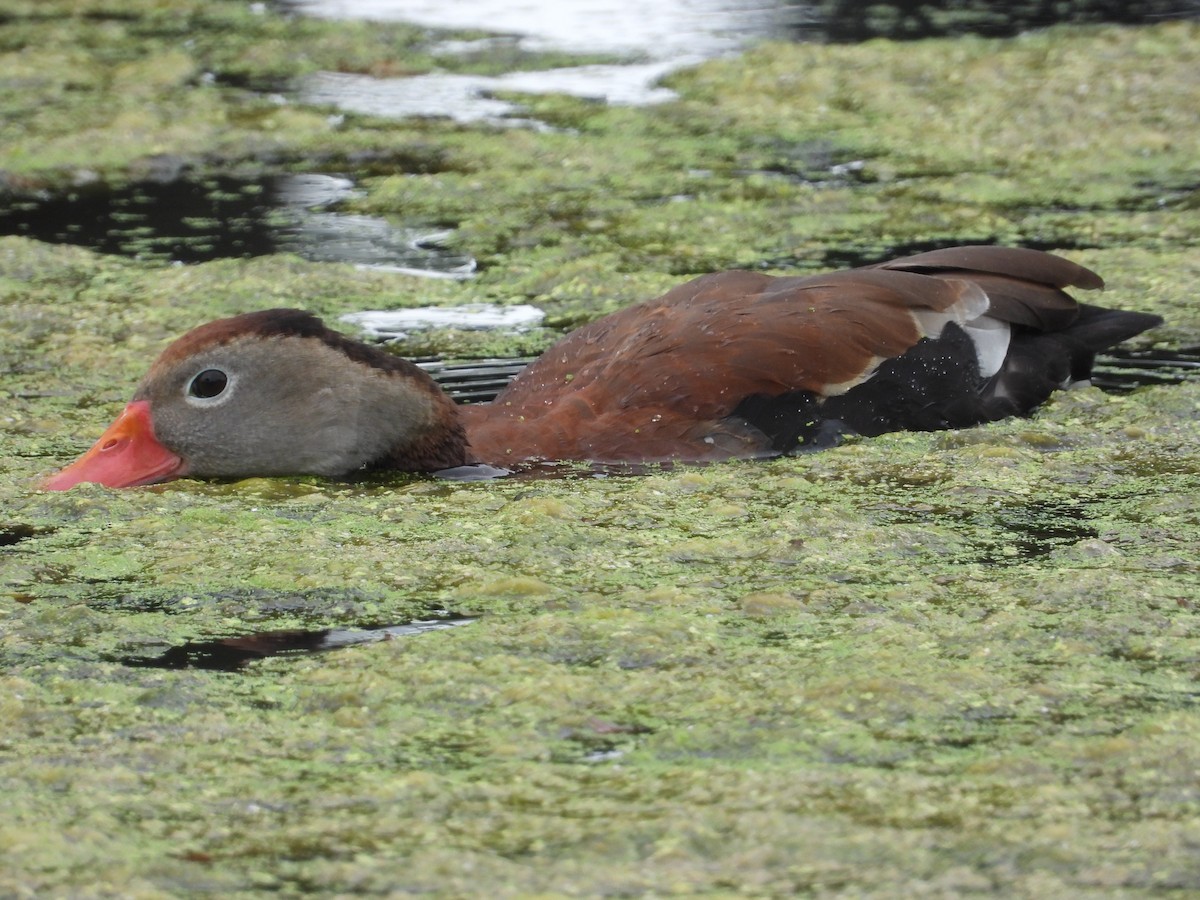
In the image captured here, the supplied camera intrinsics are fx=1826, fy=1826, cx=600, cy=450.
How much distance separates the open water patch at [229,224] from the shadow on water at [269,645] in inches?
140

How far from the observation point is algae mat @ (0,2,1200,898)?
2.88 m

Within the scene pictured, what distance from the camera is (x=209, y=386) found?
514 cm

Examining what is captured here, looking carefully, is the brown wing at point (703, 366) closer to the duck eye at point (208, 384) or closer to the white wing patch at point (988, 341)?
the white wing patch at point (988, 341)

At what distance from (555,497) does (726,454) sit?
0.56 m

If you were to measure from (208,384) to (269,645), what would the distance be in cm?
153

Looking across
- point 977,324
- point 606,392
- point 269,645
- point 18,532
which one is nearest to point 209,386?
point 18,532

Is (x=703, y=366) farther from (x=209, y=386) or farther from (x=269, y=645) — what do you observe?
(x=269, y=645)

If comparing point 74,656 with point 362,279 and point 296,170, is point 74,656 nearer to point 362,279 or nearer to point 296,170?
point 362,279

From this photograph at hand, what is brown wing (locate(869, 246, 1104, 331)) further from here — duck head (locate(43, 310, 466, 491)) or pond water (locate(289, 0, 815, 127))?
pond water (locate(289, 0, 815, 127))

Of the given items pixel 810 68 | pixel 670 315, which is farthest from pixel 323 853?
pixel 810 68

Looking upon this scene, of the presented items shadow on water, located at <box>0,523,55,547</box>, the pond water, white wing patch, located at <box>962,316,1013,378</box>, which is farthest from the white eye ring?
the pond water

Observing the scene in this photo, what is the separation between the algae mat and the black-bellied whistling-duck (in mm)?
107

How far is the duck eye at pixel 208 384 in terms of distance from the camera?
16.8 feet

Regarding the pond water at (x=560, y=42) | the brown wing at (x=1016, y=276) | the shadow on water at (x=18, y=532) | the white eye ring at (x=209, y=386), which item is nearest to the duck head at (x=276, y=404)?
the white eye ring at (x=209, y=386)
